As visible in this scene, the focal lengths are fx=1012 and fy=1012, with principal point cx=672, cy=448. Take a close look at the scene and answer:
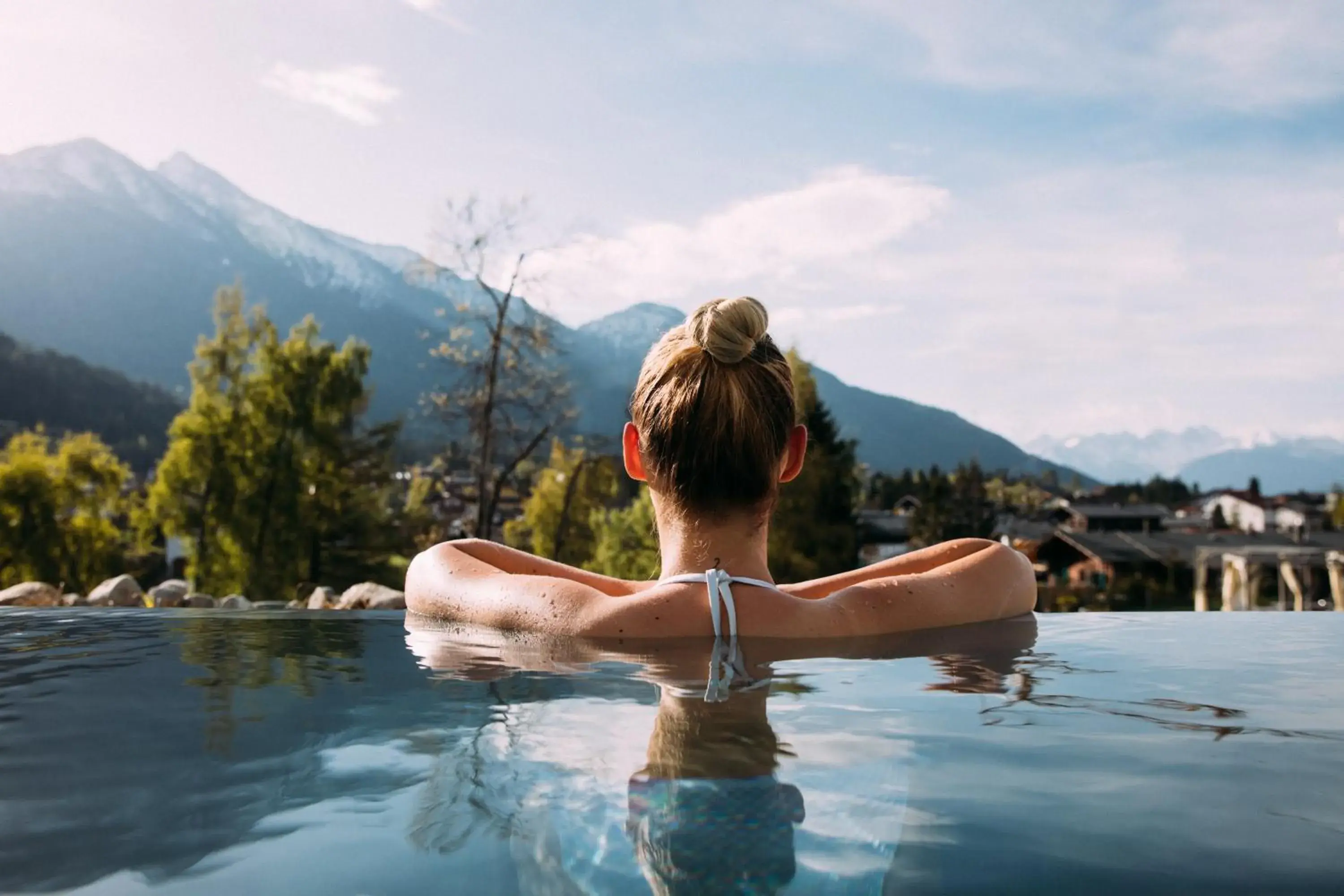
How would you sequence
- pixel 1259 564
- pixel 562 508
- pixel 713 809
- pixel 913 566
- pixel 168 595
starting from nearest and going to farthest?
pixel 713 809 < pixel 913 566 < pixel 168 595 < pixel 1259 564 < pixel 562 508

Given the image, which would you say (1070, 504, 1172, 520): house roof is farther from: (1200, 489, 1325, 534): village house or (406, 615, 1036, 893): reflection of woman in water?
(406, 615, 1036, 893): reflection of woman in water

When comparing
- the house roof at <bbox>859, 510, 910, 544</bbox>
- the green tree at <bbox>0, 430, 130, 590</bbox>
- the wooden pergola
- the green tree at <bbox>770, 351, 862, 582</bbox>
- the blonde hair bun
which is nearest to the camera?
the blonde hair bun

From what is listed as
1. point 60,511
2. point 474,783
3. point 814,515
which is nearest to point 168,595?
point 474,783

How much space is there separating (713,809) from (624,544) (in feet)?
92.3

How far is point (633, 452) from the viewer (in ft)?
9.18

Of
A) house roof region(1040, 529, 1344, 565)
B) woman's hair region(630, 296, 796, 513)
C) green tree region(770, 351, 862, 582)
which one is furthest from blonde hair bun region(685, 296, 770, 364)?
house roof region(1040, 529, 1344, 565)

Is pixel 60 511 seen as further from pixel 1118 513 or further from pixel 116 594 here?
pixel 1118 513

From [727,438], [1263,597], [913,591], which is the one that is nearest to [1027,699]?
[913,591]

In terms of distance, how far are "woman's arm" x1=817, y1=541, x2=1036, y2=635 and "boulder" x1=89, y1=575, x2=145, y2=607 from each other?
25.4 ft

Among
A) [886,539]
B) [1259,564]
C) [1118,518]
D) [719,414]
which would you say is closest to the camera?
[719,414]

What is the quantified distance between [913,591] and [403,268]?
55.7 ft

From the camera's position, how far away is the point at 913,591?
124 inches

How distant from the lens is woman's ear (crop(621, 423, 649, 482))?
277 centimetres

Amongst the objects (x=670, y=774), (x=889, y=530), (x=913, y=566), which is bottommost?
(x=670, y=774)
